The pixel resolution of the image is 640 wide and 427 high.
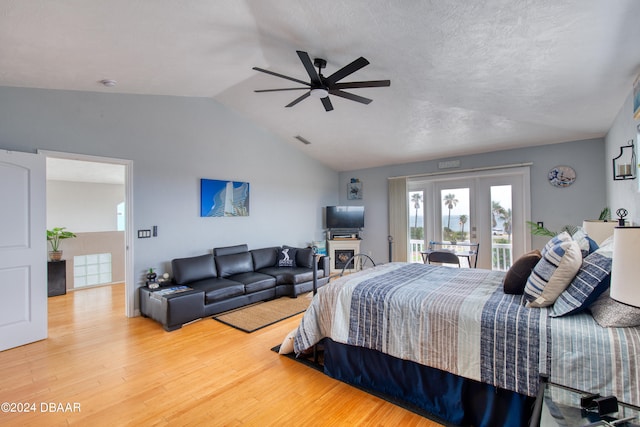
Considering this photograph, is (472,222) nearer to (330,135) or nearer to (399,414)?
(330,135)

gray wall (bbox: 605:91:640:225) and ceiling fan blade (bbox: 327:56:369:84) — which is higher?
ceiling fan blade (bbox: 327:56:369:84)

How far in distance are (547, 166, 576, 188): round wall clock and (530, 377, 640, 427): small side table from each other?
Answer: 433cm

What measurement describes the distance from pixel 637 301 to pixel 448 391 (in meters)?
1.25

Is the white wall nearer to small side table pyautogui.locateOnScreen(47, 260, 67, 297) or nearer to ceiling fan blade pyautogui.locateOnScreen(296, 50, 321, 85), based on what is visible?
small side table pyautogui.locateOnScreen(47, 260, 67, 297)

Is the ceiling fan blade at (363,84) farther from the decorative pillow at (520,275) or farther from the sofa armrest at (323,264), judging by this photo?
the sofa armrest at (323,264)

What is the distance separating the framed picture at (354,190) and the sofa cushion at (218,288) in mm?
3817

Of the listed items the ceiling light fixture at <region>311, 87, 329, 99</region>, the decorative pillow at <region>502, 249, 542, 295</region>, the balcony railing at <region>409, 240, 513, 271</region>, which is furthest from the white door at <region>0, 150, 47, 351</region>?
the balcony railing at <region>409, 240, 513, 271</region>

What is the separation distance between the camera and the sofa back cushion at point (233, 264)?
4621mm

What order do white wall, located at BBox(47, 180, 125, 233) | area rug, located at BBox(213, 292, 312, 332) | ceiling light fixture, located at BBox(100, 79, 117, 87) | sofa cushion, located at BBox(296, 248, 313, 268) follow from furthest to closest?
white wall, located at BBox(47, 180, 125, 233)
sofa cushion, located at BBox(296, 248, 313, 268)
area rug, located at BBox(213, 292, 312, 332)
ceiling light fixture, located at BBox(100, 79, 117, 87)

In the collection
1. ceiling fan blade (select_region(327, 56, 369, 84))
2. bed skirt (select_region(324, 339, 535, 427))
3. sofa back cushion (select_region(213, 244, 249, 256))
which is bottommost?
bed skirt (select_region(324, 339, 535, 427))

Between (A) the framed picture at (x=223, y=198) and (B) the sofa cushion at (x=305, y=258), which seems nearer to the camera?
(A) the framed picture at (x=223, y=198)

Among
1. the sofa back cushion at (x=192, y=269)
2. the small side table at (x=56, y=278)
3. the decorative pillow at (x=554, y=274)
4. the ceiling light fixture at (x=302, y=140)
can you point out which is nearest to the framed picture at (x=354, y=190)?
the ceiling light fixture at (x=302, y=140)

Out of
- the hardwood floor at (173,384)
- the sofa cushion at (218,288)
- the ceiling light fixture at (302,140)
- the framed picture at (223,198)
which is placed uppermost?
the ceiling light fixture at (302,140)

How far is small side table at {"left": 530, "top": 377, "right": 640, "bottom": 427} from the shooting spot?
1162mm
